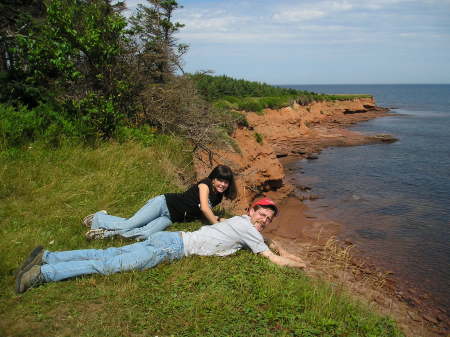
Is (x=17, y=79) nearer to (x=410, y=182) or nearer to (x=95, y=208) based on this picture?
(x=95, y=208)

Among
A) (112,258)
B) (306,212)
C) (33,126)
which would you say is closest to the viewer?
(112,258)

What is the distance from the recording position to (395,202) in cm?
1606

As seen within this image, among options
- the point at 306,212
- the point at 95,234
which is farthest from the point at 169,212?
the point at 306,212

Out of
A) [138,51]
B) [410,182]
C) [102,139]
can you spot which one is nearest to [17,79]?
[102,139]

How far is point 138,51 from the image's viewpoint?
31.6 ft

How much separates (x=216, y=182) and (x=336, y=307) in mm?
2299

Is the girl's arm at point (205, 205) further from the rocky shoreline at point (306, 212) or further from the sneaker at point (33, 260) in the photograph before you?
the sneaker at point (33, 260)

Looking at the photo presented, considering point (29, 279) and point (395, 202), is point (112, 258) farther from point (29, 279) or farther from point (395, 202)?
point (395, 202)

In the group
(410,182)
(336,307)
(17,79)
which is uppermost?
(17,79)

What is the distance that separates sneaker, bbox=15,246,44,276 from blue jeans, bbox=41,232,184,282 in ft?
0.19

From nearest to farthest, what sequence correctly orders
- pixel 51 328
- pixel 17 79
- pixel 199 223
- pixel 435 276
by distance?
pixel 51 328
pixel 199 223
pixel 17 79
pixel 435 276

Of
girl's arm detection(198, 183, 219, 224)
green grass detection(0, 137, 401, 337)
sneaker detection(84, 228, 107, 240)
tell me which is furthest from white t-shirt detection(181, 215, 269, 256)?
sneaker detection(84, 228, 107, 240)

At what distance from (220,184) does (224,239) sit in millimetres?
894

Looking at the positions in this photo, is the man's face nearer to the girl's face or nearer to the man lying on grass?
the man lying on grass
